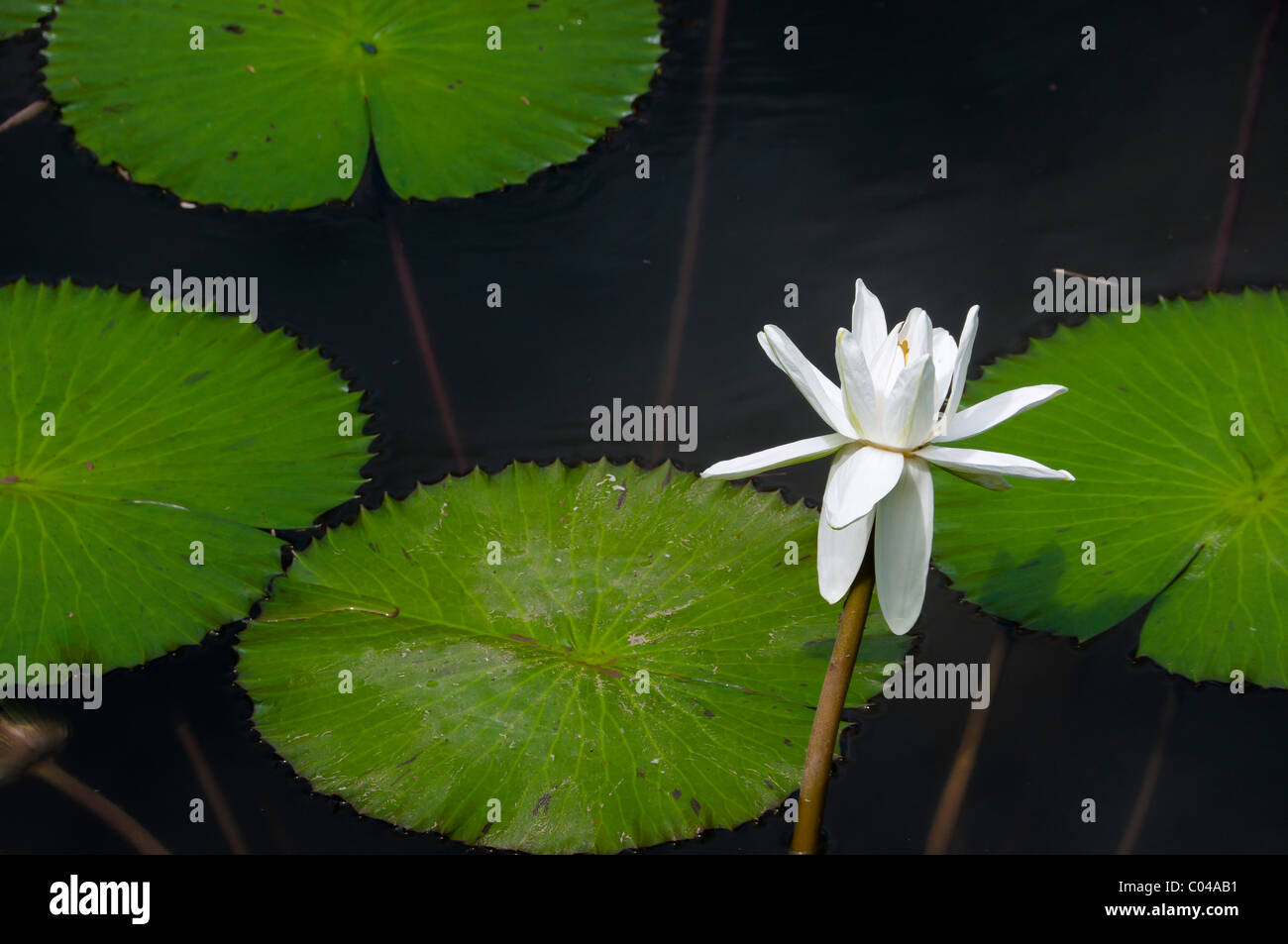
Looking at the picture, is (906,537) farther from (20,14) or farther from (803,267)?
(20,14)

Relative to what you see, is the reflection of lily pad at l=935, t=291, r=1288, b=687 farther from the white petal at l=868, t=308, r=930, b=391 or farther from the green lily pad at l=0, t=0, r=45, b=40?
the green lily pad at l=0, t=0, r=45, b=40

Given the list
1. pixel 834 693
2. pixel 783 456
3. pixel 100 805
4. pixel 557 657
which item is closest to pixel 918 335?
pixel 783 456

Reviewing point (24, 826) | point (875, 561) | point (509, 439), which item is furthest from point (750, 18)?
point (24, 826)

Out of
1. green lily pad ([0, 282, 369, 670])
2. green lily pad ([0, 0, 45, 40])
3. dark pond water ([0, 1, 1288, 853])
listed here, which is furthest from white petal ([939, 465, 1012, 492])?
green lily pad ([0, 0, 45, 40])

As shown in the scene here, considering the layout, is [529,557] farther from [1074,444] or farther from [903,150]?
[903,150]

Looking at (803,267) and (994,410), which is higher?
Answer: (803,267)

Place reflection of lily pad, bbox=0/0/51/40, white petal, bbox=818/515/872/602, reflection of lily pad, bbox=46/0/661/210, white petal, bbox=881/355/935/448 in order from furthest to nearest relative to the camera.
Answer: reflection of lily pad, bbox=0/0/51/40 < reflection of lily pad, bbox=46/0/661/210 < white petal, bbox=818/515/872/602 < white petal, bbox=881/355/935/448

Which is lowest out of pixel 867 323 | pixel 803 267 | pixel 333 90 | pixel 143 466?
pixel 143 466
